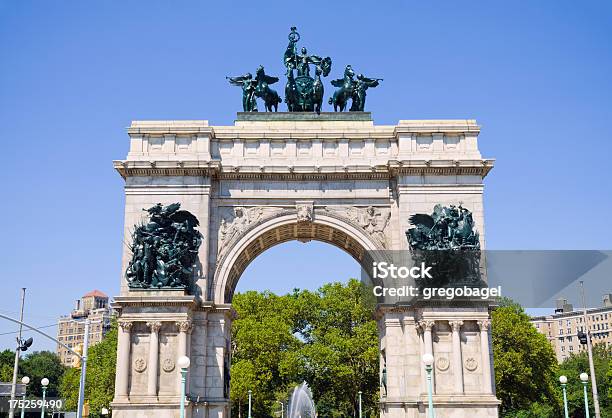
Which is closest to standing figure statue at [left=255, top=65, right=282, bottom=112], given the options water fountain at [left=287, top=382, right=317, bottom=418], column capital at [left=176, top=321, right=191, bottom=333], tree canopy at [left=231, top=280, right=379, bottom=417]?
column capital at [left=176, top=321, right=191, bottom=333]

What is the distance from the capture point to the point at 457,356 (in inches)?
1139

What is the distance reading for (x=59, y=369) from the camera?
98.9 m

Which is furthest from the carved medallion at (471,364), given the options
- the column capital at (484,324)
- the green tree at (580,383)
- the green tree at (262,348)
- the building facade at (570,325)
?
the building facade at (570,325)

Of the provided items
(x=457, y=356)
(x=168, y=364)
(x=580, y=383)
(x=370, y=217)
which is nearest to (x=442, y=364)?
→ (x=457, y=356)

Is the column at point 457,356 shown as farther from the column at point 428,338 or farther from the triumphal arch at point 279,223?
the column at point 428,338

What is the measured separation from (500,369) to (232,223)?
3181cm

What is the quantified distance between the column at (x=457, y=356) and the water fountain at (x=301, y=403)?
1791 inches

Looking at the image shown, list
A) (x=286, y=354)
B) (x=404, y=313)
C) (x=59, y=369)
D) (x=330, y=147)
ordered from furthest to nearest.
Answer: (x=59, y=369), (x=286, y=354), (x=330, y=147), (x=404, y=313)

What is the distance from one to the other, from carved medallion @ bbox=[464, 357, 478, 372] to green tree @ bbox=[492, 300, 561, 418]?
27564 mm

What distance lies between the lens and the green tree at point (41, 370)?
296ft

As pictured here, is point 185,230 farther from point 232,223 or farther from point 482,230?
point 482,230

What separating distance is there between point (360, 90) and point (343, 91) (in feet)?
2.68

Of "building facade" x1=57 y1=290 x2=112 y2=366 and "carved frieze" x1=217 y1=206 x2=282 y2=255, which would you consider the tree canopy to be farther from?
"building facade" x1=57 y1=290 x2=112 y2=366

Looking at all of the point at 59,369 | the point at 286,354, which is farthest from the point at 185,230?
the point at 59,369
